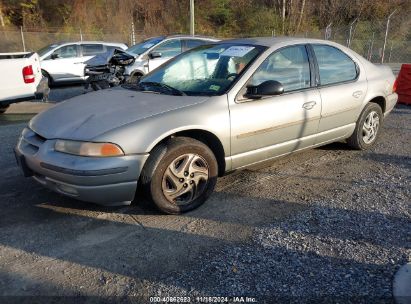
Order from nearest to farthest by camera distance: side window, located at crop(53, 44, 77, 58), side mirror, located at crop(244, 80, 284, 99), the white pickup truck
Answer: side mirror, located at crop(244, 80, 284, 99)
the white pickup truck
side window, located at crop(53, 44, 77, 58)

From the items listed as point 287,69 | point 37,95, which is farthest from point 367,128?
point 37,95

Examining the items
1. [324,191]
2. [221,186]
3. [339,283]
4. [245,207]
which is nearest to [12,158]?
[221,186]

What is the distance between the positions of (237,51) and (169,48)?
19.7 ft

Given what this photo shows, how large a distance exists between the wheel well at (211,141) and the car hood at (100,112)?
0.87ft

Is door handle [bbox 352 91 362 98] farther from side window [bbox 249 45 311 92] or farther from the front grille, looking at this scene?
the front grille

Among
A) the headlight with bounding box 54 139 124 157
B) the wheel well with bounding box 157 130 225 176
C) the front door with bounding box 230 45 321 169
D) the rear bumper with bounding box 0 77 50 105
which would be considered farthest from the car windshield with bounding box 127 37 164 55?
the headlight with bounding box 54 139 124 157

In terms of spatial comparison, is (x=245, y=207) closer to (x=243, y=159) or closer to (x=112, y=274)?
(x=243, y=159)

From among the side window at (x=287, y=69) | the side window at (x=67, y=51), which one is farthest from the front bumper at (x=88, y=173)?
the side window at (x=67, y=51)

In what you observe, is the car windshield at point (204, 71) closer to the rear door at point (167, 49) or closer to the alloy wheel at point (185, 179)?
the alloy wheel at point (185, 179)

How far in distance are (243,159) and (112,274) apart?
179 centimetres

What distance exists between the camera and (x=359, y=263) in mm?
2744

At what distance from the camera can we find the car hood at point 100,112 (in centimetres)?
317

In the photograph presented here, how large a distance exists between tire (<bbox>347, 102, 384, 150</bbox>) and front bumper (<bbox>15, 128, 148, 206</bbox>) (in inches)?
128

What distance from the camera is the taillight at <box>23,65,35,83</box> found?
7348mm
